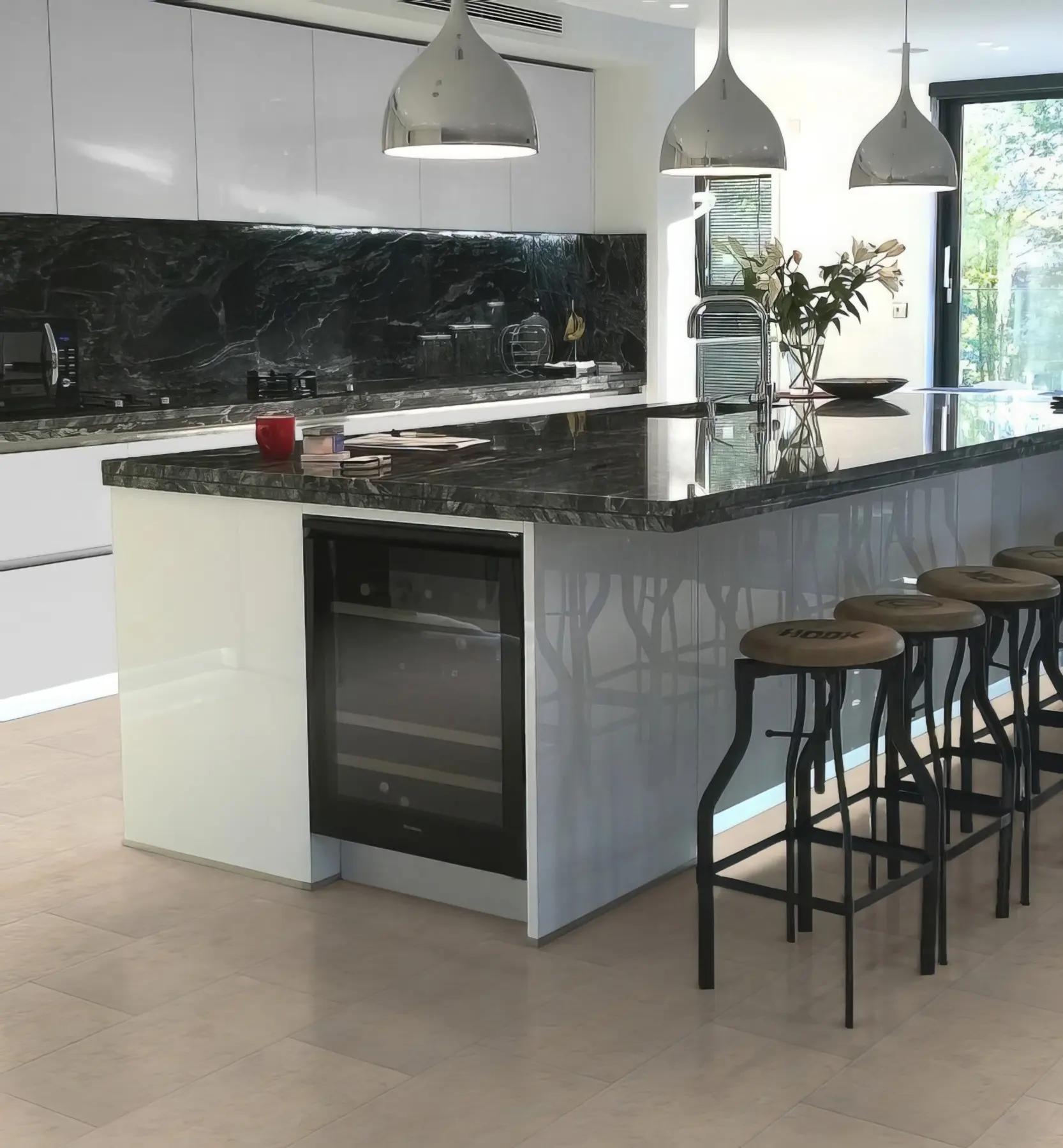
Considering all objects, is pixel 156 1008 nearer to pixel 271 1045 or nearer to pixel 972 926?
pixel 271 1045

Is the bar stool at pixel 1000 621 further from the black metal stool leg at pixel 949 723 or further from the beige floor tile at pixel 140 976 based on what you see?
the beige floor tile at pixel 140 976

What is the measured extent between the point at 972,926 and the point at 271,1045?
1.48m

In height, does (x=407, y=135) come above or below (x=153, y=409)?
above

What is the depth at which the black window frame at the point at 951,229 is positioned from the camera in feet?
31.8

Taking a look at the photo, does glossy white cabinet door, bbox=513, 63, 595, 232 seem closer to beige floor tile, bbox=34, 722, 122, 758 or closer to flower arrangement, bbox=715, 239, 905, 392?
flower arrangement, bbox=715, 239, 905, 392

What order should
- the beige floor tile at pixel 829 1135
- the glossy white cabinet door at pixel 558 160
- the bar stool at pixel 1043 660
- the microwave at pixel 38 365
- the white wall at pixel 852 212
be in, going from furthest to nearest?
the white wall at pixel 852 212 → the glossy white cabinet door at pixel 558 160 → the microwave at pixel 38 365 → the bar stool at pixel 1043 660 → the beige floor tile at pixel 829 1135

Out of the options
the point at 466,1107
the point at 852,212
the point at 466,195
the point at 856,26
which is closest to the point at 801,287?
the point at 466,195

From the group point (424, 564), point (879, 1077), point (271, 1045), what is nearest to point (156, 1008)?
point (271, 1045)

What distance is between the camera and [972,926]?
316 centimetres

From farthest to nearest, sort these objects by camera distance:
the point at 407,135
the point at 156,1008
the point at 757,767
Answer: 1. the point at 757,767
2. the point at 407,135
3. the point at 156,1008

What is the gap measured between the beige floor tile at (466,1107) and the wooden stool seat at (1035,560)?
6.27 ft

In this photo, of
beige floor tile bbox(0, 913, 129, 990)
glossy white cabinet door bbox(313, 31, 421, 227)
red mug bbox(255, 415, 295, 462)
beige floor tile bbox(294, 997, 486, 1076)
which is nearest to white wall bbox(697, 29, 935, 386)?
glossy white cabinet door bbox(313, 31, 421, 227)

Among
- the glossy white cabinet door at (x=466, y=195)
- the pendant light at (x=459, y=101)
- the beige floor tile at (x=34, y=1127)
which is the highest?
the glossy white cabinet door at (x=466, y=195)

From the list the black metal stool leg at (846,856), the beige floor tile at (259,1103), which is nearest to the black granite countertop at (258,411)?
the beige floor tile at (259,1103)
